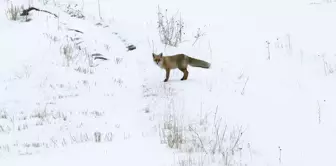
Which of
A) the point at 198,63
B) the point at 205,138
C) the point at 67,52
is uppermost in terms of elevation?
the point at 67,52

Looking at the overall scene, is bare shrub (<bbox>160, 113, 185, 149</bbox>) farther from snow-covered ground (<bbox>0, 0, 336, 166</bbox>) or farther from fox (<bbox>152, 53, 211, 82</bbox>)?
fox (<bbox>152, 53, 211, 82</bbox>)

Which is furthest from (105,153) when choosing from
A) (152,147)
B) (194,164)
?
(194,164)

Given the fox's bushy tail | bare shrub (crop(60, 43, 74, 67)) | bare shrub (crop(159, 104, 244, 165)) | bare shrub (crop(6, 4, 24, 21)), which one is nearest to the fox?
the fox's bushy tail

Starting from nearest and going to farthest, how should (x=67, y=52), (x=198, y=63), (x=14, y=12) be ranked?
1. (x=198, y=63)
2. (x=67, y=52)
3. (x=14, y=12)

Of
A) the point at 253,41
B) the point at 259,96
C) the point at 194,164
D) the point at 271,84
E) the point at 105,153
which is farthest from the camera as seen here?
the point at 253,41

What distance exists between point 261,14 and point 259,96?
21.0 feet

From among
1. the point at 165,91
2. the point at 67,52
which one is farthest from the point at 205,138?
the point at 67,52

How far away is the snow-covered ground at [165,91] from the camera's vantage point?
227 inches

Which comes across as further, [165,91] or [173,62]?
[173,62]

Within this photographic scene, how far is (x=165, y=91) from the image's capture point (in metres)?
8.37

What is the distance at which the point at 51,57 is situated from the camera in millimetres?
9469

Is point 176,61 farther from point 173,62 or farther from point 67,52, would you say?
point 67,52

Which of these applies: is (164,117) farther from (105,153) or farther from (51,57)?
(51,57)

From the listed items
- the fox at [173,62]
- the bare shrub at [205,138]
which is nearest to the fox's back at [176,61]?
the fox at [173,62]
